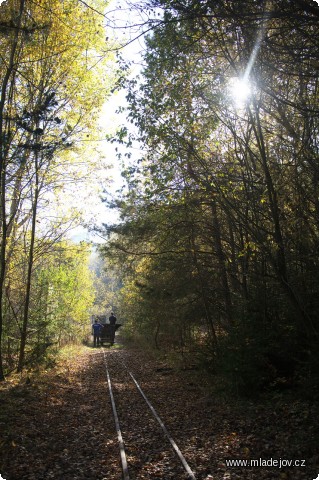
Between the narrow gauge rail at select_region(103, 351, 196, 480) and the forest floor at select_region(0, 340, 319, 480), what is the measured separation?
4 centimetres

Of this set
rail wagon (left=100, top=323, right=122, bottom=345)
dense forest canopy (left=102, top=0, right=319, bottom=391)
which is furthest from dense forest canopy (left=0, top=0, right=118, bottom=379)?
rail wagon (left=100, top=323, right=122, bottom=345)

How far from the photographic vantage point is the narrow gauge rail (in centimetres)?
545

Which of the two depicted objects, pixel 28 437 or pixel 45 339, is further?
pixel 45 339

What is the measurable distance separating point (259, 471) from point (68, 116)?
12486 millimetres

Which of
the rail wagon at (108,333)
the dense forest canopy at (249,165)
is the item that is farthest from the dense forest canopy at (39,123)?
the rail wagon at (108,333)

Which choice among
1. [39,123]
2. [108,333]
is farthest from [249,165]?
[108,333]

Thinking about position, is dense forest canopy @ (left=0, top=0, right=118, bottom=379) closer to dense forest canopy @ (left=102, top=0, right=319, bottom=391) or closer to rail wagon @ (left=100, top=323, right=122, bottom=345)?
dense forest canopy @ (left=102, top=0, right=319, bottom=391)

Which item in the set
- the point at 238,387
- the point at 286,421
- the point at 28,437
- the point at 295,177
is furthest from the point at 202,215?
the point at 28,437

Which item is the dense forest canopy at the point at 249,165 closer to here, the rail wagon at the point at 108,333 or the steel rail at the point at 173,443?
the steel rail at the point at 173,443

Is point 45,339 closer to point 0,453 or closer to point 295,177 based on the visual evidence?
point 0,453

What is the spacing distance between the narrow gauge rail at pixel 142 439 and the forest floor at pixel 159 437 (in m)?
0.04

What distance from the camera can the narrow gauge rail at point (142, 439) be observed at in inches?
214

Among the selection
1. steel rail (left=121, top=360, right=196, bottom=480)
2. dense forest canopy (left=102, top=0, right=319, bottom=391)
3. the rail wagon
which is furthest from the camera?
the rail wagon

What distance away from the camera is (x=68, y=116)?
13.8 m
